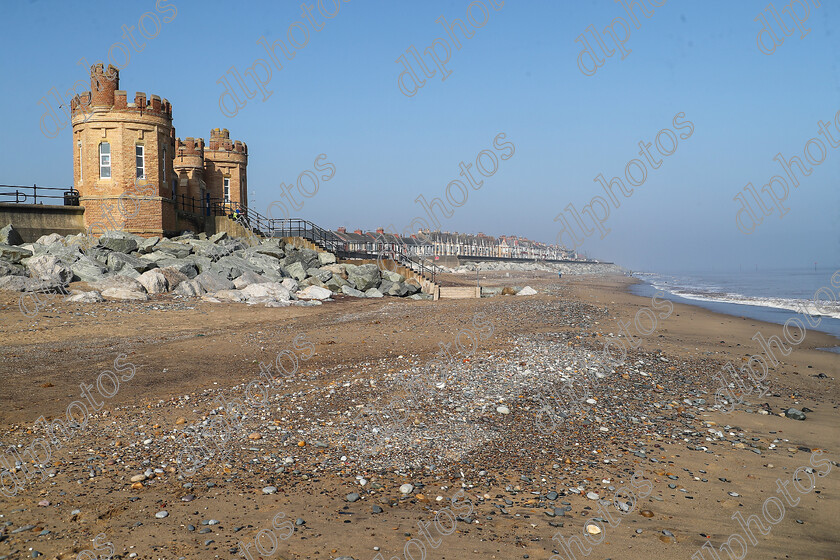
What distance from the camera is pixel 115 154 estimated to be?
2595 cm

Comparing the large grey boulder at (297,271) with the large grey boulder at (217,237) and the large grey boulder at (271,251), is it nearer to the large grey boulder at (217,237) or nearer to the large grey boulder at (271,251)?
the large grey boulder at (271,251)

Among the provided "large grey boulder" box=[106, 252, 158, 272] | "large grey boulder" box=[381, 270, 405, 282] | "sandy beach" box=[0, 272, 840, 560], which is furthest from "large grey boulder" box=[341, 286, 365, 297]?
"sandy beach" box=[0, 272, 840, 560]

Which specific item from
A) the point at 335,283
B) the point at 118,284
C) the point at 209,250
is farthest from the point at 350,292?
the point at 118,284

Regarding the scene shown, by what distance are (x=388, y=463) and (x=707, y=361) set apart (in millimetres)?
9069

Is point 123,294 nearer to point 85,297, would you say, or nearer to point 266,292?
point 85,297

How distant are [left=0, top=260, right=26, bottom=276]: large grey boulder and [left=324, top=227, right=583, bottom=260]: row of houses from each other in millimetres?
76554

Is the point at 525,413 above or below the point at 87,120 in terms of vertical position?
below

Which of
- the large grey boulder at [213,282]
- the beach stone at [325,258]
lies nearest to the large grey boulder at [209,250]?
the large grey boulder at [213,282]

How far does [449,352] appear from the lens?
12031 mm

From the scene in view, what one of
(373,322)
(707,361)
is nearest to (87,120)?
(373,322)

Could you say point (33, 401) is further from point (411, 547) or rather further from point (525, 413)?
point (525, 413)

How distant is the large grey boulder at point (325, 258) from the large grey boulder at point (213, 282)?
23.2ft

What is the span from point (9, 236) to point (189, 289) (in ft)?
29.1

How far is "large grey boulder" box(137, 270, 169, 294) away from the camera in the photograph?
20.7m
